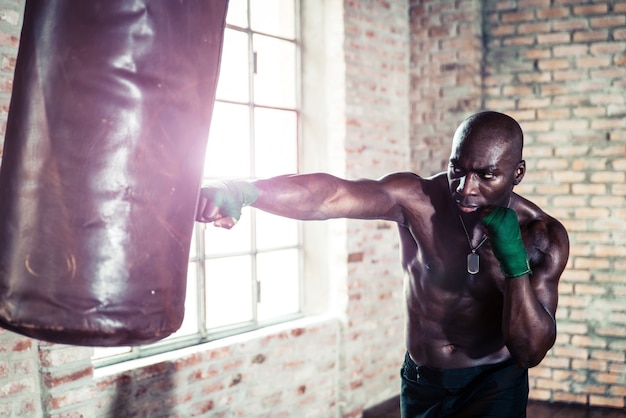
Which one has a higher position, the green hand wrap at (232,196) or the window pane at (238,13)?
the window pane at (238,13)

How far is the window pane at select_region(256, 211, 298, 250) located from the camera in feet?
12.6

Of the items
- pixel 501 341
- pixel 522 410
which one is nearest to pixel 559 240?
pixel 501 341

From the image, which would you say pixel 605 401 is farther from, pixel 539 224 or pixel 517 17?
pixel 517 17

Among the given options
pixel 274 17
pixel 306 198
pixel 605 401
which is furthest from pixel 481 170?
pixel 605 401

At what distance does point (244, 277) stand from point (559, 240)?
1.82 metres

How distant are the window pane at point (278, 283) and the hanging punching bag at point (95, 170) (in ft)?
8.49

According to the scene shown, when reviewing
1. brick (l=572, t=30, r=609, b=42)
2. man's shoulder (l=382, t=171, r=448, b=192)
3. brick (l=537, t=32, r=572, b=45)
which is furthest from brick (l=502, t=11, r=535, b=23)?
man's shoulder (l=382, t=171, r=448, b=192)

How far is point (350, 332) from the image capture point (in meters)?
4.18

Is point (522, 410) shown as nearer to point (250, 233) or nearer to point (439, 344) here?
point (439, 344)

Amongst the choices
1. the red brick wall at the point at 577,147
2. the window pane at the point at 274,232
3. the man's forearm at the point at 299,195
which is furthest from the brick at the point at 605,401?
the man's forearm at the point at 299,195

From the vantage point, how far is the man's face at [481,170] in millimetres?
2311

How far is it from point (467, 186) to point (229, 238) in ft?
5.51

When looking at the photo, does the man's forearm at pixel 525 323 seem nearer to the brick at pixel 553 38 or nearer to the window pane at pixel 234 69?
Result: the window pane at pixel 234 69

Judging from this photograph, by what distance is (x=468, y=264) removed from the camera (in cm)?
253
